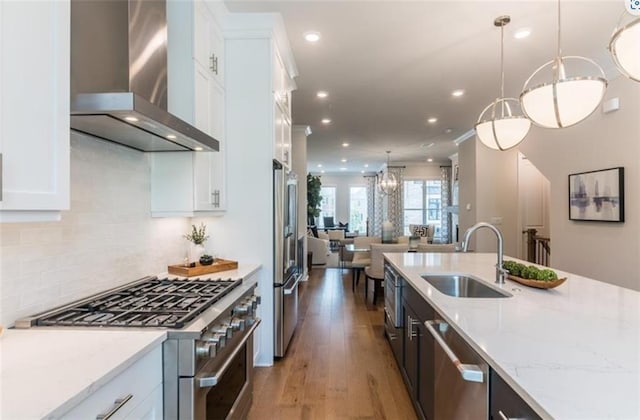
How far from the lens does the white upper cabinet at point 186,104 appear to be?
7.54 ft

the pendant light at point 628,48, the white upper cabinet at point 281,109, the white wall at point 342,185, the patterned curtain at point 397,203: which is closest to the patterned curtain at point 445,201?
the patterned curtain at point 397,203

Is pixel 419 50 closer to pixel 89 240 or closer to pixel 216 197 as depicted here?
pixel 216 197

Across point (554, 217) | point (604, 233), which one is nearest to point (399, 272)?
point (604, 233)

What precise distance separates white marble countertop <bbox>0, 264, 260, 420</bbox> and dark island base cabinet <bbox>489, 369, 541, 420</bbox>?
1.07 metres

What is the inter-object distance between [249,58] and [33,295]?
2.31 metres

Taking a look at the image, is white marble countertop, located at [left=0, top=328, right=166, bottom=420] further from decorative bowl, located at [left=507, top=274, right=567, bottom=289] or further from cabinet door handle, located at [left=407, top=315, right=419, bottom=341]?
decorative bowl, located at [left=507, top=274, right=567, bottom=289]

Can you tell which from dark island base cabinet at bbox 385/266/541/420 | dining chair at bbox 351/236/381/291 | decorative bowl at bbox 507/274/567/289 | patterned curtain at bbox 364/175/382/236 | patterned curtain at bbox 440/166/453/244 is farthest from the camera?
patterned curtain at bbox 364/175/382/236

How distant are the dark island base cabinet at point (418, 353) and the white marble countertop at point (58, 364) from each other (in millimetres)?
1377

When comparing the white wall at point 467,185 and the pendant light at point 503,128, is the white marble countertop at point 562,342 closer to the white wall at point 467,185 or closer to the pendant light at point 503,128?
the pendant light at point 503,128

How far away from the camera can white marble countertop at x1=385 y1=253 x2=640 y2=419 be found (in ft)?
2.83

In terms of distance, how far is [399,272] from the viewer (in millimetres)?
2801

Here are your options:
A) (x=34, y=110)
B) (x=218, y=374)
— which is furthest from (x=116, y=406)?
(x=34, y=110)

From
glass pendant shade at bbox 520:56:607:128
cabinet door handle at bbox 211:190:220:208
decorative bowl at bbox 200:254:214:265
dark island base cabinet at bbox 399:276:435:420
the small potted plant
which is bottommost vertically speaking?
dark island base cabinet at bbox 399:276:435:420

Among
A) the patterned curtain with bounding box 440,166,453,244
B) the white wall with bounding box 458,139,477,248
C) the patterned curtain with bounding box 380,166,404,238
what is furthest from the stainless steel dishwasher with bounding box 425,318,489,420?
the patterned curtain with bounding box 380,166,404,238
